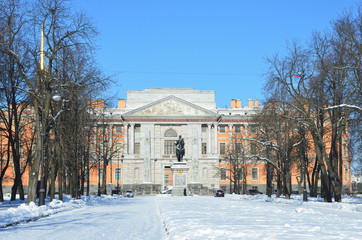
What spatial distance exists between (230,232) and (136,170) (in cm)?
8177

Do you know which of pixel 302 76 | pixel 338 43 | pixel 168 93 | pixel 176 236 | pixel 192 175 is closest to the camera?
pixel 176 236

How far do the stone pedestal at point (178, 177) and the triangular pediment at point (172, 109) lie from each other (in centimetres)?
3783

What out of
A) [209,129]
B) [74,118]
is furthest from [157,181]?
[74,118]

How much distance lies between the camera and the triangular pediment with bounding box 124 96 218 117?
9231 centimetres

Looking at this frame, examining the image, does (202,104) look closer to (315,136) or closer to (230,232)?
(315,136)

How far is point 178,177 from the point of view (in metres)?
55.2

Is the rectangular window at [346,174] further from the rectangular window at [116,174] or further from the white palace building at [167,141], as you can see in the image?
the rectangular window at [116,174]

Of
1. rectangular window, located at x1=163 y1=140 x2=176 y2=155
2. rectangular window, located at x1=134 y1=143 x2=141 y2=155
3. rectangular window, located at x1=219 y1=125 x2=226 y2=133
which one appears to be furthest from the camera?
rectangular window, located at x1=219 y1=125 x2=226 y2=133

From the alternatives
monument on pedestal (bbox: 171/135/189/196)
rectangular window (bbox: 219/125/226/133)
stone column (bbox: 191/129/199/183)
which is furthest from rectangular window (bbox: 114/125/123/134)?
monument on pedestal (bbox: 171/135/189/196)

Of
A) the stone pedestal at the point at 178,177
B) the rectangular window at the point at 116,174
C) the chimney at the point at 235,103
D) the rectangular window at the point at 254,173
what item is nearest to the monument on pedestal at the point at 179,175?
the stone pedestal at the point at 178,177

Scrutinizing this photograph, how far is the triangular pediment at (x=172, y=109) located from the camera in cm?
9231

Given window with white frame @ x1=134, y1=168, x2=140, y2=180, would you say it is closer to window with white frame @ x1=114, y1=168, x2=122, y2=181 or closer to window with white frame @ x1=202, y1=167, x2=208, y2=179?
window with white frame @ x1=114, y1=168, x2=122, y2=181

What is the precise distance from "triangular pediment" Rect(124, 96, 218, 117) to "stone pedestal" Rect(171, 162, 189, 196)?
124 ft

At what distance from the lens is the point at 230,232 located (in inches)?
429
